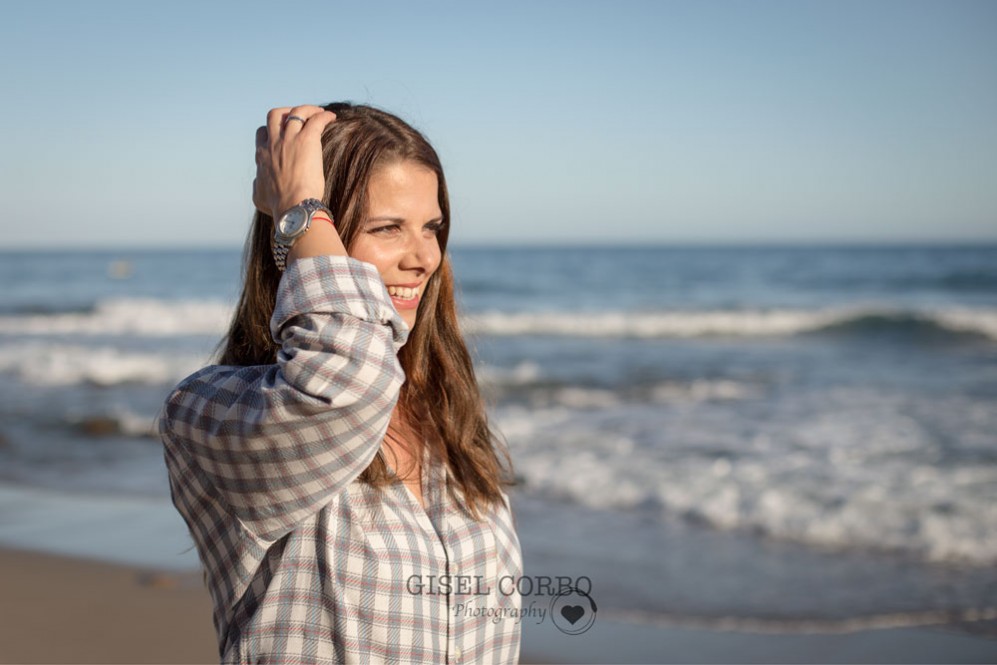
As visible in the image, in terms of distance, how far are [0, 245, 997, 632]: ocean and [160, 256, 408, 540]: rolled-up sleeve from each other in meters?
0.89

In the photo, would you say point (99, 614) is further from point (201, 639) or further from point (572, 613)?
point (572, 613)

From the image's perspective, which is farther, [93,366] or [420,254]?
[93,366]

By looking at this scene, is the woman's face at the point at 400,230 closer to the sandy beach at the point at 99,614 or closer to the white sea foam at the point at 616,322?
the sandy beach at the point at 99,614

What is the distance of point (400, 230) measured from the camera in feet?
6.03

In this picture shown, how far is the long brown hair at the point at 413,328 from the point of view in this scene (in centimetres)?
179

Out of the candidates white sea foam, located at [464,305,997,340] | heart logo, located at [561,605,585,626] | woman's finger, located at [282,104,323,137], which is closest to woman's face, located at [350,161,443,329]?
woman's finger, located at [282,104,323,137]

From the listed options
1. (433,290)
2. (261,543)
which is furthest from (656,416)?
(261,543)

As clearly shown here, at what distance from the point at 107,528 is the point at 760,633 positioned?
169 inches

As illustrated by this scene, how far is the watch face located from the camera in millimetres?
1465

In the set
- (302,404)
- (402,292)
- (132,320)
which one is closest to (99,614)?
(402,292)

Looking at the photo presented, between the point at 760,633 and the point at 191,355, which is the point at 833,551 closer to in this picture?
the point at 760,633

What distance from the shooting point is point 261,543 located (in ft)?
4.91

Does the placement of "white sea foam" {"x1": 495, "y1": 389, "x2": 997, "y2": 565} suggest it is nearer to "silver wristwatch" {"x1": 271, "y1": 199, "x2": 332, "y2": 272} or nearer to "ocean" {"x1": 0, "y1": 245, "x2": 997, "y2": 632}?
"ocean" {"x1": 0, "y1": 245, "x2": 997, "y2": 632}

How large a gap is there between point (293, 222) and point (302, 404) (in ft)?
1.17
